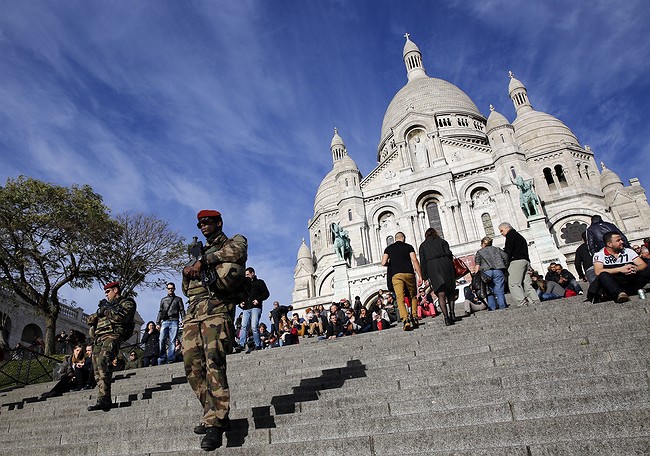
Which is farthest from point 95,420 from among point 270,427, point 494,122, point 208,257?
point 494,122

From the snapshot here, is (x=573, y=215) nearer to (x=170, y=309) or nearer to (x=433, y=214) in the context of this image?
(x=433, y=214)

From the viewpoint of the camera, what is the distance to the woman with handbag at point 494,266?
916cm

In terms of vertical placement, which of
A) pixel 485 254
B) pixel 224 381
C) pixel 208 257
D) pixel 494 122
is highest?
pixel 494 122

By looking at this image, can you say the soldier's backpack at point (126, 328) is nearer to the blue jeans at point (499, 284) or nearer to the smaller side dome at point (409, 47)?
the blue jeans at point (499, 284)

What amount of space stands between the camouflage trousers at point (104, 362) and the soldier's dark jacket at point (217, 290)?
254cm

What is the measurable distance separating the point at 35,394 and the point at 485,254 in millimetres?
10649

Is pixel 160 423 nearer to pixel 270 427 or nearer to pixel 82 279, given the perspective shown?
pixel 270 427

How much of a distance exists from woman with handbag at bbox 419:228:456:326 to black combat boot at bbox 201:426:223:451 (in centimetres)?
524

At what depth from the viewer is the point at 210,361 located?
13.1 feet

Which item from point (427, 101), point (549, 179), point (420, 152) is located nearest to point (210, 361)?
point (420, 152)

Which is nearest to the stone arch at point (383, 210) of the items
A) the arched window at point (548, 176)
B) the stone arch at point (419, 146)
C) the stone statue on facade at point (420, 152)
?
the stone arch at point (419, 146)

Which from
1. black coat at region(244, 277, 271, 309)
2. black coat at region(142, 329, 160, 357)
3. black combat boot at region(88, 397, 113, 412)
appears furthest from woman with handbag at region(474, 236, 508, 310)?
black coat at region(142, 329, 160, 357)

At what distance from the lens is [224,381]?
3951 millimetres

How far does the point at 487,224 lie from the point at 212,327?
27935 millimetres
